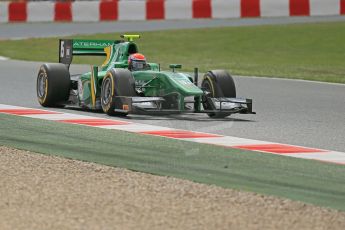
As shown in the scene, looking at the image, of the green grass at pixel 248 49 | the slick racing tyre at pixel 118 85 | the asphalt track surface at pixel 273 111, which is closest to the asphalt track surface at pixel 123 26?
the green grass at pixel 248 49

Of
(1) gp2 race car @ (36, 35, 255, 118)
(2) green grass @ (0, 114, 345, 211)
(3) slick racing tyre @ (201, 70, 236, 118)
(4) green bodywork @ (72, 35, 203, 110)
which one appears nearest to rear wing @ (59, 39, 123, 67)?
(4) green bodywork @ (72, 35, 203, 110)

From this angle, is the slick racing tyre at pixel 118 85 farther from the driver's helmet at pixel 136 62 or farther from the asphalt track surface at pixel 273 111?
the driver's helmet at pixel 136 62

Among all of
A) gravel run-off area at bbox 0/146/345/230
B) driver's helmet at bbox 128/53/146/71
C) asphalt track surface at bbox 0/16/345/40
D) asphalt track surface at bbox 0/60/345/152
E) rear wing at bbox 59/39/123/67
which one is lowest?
gravel run-off area at bbox 0/146/345/230

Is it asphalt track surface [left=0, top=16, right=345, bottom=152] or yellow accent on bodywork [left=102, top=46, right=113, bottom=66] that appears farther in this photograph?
yellow accent on bodywork [left=102, top=46, right=113, bottom=66]

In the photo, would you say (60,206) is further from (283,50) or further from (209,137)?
(283,50)

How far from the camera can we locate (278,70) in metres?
21.8

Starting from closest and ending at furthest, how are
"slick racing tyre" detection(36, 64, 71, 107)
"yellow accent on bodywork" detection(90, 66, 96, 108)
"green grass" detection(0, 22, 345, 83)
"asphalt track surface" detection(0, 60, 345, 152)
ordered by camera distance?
1. "asphalt track surface" detection(0, 60, 345, 152)
2. "yellow accent on bodywork" detection(90, 66, 96, 108)
3. "slick racing tyre" detection(36, 64, 71, 107)
4. "green grass" detection(0, 22, 345, 83)

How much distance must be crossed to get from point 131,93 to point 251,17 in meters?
18.5

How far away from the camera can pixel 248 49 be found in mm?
25812

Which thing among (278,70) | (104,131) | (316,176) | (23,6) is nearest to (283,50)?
(278,70)

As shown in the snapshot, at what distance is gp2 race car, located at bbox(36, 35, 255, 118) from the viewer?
13.4m

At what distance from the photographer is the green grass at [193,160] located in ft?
28.2

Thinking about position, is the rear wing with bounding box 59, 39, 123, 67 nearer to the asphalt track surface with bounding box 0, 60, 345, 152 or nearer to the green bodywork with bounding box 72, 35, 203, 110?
the green bodywork with bounding box 72, 35, 203, 110

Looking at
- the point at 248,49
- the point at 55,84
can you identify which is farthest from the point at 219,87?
the point at 248,49
